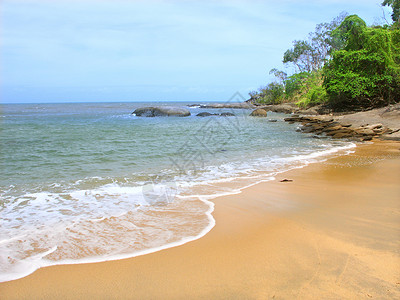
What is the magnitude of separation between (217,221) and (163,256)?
1.20 meters

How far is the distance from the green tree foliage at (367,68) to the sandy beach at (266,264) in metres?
19.0

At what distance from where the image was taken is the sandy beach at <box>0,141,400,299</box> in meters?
2.45

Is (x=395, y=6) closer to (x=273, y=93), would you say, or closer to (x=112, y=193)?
(x=273, y=93)

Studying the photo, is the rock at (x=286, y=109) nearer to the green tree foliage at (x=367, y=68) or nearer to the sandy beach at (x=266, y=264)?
the green tree foliage at (x=367, y=68)

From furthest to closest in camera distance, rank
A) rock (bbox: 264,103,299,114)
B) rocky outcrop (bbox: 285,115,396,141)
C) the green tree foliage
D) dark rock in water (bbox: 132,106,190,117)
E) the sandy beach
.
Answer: rock (bbox: 264,103,299,114), dark rock in water (bbox: 132,106,190,117), the green tree foliage, rocky outcrop (bbox: 285,115,396,141), the sandy beach

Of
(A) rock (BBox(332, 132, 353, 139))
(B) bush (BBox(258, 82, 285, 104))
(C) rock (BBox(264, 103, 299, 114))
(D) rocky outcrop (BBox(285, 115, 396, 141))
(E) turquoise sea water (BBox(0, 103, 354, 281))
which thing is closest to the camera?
(E) turquoise sea water (BBox(0, 103, 354, 281))

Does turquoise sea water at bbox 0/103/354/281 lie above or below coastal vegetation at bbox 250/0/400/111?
below

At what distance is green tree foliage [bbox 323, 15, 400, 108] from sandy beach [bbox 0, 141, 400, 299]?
62.3 feet

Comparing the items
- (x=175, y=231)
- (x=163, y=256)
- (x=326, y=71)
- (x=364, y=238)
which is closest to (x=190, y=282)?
(x=163, y=256)

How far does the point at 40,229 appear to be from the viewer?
3.98 m

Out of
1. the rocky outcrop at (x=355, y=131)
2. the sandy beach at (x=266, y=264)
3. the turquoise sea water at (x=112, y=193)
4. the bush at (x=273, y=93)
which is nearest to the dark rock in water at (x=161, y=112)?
the rocky outcrop at (x=355, y=131)

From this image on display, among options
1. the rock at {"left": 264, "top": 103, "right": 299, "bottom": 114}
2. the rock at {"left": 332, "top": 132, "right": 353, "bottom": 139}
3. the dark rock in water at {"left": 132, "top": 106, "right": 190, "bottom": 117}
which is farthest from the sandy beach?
the rock at {"left": 264, "top": 103, "right": 299, "bottom": 114}

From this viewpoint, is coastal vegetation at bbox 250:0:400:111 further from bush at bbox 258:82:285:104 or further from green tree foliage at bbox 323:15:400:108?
bush at bbox 258:82:285:104

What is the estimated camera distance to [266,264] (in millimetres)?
2838
